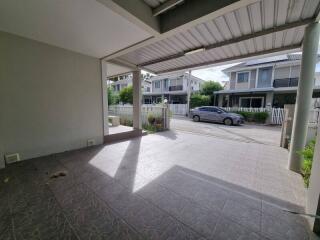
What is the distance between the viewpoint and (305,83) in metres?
2.69

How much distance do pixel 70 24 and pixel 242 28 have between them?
11.0 ft

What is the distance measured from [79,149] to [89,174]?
1.70 m

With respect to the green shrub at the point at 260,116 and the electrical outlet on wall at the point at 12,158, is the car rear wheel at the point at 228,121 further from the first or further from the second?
the electrical outlet on wall at the point at 12,158

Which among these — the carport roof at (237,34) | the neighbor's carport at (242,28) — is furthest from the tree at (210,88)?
the neighbor's carport at (242,28)

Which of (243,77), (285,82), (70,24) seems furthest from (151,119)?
(285,82)

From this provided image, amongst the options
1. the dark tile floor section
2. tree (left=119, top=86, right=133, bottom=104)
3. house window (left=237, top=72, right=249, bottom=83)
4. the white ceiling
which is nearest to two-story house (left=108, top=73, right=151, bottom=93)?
tree (left=119, top=86, right=133, bottom=104)

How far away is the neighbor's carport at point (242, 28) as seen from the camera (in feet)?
7.16

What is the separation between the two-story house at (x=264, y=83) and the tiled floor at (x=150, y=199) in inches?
426

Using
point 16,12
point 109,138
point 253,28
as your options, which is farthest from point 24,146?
point 253,28

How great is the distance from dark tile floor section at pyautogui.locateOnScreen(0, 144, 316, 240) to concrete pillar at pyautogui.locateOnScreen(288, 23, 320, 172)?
1.67 meters

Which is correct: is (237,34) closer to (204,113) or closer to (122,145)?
(122,145)

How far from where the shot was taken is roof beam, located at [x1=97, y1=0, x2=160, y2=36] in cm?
195

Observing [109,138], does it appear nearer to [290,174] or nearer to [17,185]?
[17,185]

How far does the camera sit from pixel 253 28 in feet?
9.41
